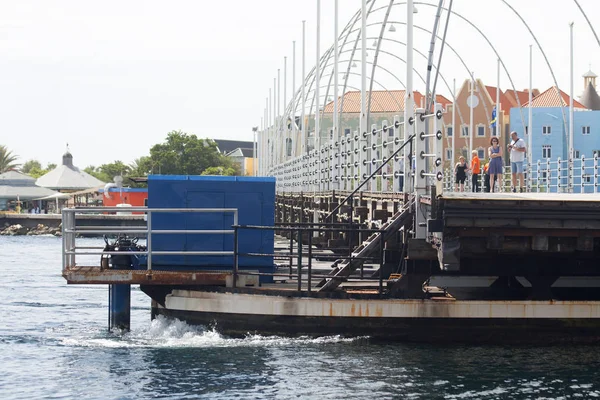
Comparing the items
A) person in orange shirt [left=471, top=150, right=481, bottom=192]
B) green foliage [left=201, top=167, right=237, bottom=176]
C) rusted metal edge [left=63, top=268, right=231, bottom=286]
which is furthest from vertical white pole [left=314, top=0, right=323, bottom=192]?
green foliage [left=201, top=167, right=237, bottom=176]

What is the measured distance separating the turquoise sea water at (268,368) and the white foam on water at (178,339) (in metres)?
0.03

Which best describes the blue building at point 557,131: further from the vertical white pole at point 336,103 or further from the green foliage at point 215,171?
the green foliage at point 215,171

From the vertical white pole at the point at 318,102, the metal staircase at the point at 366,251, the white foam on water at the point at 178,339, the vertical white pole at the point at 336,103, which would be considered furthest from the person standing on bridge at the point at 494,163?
the vertical white pole at the point at 318,102

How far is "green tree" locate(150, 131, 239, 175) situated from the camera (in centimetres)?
17650

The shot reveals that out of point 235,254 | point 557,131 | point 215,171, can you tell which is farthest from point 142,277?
point 215,171

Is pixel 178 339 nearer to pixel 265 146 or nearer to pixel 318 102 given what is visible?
pixel 318 102

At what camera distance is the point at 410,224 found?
2530cm

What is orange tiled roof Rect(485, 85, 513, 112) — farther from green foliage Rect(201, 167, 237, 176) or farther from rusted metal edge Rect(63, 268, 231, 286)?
rusted metal edge Rect(63, 268, 231, 286)

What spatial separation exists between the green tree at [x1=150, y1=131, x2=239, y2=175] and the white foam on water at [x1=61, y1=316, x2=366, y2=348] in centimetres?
14949

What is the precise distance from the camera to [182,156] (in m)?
179

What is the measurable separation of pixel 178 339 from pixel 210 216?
2960 millimetres

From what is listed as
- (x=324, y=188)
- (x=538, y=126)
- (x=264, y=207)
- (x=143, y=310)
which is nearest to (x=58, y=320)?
(x=143, y=310)

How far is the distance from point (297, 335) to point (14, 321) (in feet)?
36.5

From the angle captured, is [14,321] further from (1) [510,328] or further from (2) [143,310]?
(1) [510,328]
